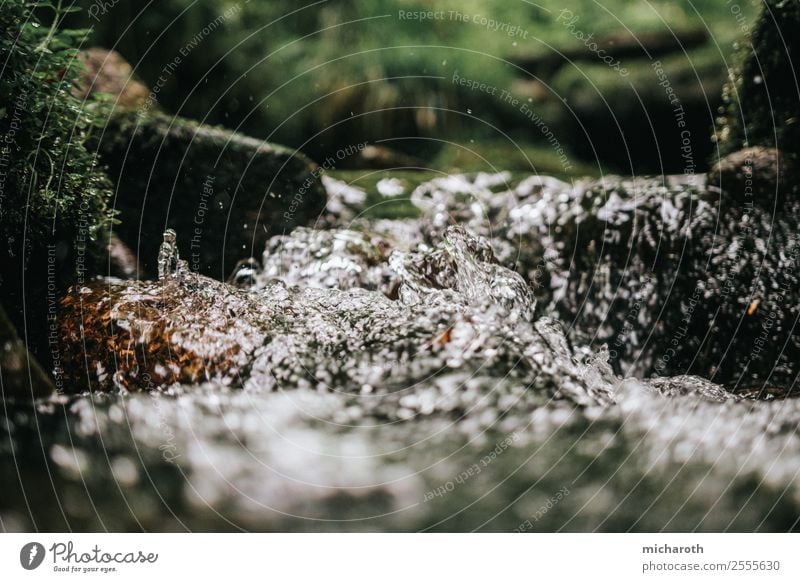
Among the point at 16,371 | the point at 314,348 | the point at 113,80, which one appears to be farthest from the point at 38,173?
the point at 113,80

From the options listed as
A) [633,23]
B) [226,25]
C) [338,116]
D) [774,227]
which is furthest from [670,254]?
[226,25]

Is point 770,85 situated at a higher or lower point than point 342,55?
lower

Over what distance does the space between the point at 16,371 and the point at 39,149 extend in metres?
1.03

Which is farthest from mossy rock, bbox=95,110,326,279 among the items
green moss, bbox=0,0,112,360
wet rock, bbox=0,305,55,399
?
wet rock, bbox=0,305,55,399

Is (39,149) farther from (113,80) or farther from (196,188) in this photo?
(113,80)

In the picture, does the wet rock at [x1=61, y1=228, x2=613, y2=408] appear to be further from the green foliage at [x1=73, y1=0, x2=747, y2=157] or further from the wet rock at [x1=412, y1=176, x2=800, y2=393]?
the green foliage at [x1=73, y1=0, x2=747, y2=157]

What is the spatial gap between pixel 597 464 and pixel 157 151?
2929mm

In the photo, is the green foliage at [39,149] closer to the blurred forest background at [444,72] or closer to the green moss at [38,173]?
the green moss at [38,173]

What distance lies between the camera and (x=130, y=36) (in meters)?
6.87

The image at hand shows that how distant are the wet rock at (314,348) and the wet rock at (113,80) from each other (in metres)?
2.42

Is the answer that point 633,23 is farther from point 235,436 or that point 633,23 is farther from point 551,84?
point 235,436

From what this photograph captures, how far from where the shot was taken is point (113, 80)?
469 cm

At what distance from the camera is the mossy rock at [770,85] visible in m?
3.35

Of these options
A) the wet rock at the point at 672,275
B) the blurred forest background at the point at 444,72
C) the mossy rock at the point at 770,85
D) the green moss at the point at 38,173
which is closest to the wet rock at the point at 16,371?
the green moss at the point at 38,173
